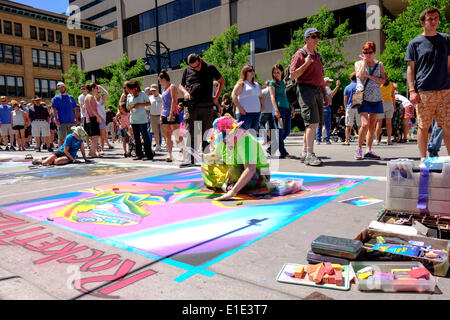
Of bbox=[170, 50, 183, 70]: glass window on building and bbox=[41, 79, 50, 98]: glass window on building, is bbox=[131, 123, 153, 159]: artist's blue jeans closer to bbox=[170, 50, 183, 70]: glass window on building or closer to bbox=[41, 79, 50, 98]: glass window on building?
bbox=[170, 50, 183, 70]: glass window on building

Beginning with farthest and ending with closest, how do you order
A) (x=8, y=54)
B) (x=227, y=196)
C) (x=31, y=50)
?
(x=31, y=50)
(x=8, y=54)
(x=227, y=196)

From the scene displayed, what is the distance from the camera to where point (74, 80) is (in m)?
38.9

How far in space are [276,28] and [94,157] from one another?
17.9m

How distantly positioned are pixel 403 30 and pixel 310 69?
1237 centimetres

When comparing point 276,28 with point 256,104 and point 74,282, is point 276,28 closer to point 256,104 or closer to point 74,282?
point 256,104

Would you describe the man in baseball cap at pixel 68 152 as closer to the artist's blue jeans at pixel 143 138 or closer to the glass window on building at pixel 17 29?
the artist's blue jeans at pixel 143 138

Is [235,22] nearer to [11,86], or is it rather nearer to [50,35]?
[11,86]

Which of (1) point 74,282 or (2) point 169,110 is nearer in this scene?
(1) point 74,282

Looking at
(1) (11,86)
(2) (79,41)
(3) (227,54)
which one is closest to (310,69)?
(3) (227,54)

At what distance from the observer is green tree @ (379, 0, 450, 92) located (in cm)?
1487

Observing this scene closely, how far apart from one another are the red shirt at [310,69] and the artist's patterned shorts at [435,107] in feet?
5.71

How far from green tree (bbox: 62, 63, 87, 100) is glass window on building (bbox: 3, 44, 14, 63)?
14.5 m
